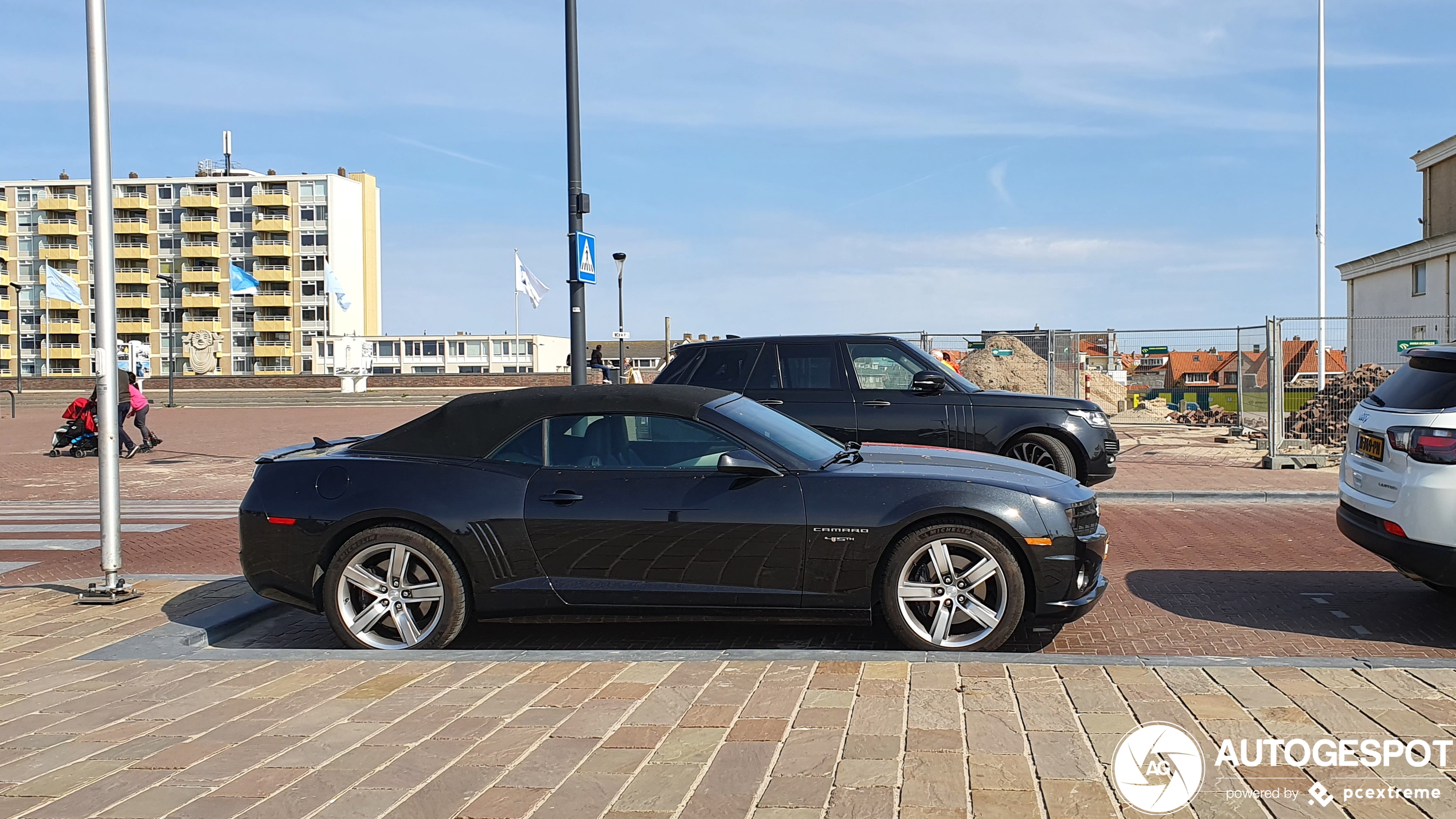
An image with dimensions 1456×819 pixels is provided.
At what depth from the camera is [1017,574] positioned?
512cm

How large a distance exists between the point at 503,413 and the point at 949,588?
2.41m

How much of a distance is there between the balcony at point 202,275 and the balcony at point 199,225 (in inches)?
119

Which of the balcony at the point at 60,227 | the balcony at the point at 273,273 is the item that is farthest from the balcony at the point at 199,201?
the balcony at the point at 60,227

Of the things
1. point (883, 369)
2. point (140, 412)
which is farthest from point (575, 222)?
point (140, 412)

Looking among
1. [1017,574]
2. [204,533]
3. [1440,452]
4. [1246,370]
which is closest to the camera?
[1017,574]

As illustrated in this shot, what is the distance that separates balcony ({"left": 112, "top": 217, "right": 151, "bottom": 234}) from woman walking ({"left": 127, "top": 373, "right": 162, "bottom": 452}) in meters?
80.3

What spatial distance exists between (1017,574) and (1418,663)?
1.61 metres

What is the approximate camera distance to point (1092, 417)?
1022 centimetres

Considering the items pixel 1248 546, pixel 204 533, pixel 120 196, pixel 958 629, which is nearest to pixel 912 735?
pixel 958 629

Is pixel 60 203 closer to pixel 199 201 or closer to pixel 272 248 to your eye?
pixel 199 201

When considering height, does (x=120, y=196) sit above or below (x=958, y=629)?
above

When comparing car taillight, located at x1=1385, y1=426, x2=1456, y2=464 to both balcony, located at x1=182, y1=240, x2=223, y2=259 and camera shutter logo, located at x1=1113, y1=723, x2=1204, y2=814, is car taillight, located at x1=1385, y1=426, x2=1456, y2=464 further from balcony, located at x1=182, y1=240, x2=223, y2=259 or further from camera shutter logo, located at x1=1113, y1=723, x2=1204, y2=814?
balcony, located at x1=182, y1=240, x2=223, y2=259

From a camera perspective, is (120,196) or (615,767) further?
(120,196)

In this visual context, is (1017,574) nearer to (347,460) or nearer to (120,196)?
(347,460)
